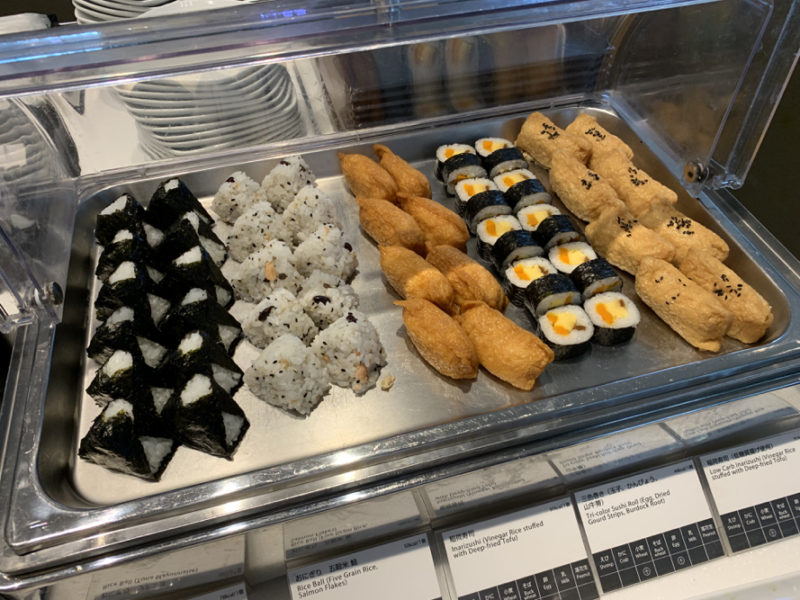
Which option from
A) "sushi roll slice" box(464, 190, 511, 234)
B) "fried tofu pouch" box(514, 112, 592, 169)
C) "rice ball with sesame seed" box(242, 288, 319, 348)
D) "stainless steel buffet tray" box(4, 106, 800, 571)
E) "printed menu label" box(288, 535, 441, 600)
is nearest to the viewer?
"stainless steel buffet tray" box(4, 106, 800, 571)

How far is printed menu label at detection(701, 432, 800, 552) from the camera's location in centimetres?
156

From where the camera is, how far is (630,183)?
207 cm

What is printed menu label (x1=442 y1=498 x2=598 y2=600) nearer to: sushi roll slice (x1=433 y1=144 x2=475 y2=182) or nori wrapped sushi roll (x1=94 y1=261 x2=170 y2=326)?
nori wrapped sushi roll (x1=94 y1=261 x2=170 y2=326)

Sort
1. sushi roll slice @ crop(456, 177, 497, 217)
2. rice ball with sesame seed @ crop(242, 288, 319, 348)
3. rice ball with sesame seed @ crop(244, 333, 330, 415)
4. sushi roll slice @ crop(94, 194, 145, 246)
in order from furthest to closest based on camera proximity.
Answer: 1. sushi roll slice @ crop(456, 177, 497, 217)
2. sushi roll slice @ crop(94, 194, 145, 246)
3. rice ball with sesame seed @ crop(242, 288, 319, 348)
4. rice ball with sesame seed @ crop(244, 333, 330, 415)

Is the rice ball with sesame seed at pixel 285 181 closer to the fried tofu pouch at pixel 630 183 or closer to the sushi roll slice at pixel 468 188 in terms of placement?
the sushi roll slice at pixel 468 188

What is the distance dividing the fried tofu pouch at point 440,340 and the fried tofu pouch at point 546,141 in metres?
0.96

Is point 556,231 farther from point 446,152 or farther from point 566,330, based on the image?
point 446,152

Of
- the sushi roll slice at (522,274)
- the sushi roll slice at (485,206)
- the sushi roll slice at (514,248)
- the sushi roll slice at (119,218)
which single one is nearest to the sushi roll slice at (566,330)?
the sushi roll slice at (522,274)

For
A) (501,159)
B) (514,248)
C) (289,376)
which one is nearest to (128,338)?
(289,376)

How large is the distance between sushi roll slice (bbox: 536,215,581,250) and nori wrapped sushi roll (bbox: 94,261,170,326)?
1292 millimetres

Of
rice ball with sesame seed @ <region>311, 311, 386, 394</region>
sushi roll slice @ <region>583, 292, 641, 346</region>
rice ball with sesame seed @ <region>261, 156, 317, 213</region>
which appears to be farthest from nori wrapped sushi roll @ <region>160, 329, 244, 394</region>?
sushi roll slice @ <region>583, 292, 641, 346</region>

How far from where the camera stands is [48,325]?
1623 mm

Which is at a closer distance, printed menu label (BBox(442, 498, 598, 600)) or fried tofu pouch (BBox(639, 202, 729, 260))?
printed menu label (BBox(442, 498, 598, 600))

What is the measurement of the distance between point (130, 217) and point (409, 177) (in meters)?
1.00
